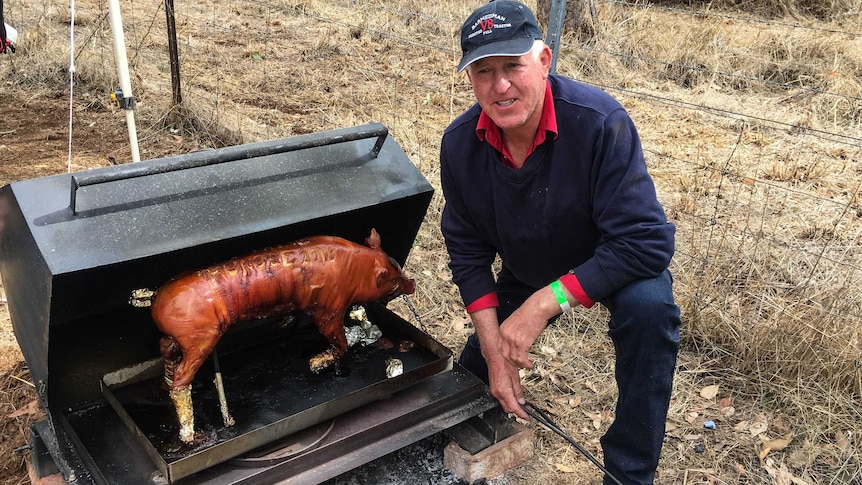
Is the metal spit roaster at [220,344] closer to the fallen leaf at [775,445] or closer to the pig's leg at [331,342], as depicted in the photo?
the pig's leg at [331,342]

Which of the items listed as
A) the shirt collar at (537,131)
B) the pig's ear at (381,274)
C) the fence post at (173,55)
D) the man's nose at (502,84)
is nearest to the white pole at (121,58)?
the fence post at (173,55)

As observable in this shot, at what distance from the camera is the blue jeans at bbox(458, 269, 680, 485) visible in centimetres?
236

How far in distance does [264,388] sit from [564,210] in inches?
54.1

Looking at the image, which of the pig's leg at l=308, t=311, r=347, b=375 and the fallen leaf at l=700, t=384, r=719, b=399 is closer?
the pig's leg at l=308, t=311, r=347, b=375

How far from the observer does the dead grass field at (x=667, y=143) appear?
320cm

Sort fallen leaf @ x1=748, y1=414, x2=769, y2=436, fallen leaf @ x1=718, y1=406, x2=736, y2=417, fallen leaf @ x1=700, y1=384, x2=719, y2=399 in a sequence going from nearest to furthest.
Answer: fallen leaf @ x1=748, y1=414, x2=769, y2=436 < fallen leaf @ x1=718, y1=406, x2=736, y2=417 < fallen leaf @ x1=700, y1=384, x2=719, y2=399

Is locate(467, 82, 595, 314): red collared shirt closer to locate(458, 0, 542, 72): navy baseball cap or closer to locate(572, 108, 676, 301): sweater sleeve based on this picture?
locate(572, 108, 676, 301): sweater sleeve

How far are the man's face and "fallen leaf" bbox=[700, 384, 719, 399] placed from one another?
1.86m

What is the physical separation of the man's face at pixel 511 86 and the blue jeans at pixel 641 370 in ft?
2.38

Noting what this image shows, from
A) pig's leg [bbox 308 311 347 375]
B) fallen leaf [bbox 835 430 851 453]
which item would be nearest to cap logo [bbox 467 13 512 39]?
pig's leg [bbox 308 311 347 375]

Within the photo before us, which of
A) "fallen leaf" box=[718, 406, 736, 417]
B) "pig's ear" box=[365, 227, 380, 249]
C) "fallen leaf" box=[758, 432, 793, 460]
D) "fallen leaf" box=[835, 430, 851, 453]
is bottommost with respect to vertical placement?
"fallen leaf" box=[718, 406, 736, 417]

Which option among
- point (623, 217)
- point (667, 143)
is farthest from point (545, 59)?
point (667, 143)

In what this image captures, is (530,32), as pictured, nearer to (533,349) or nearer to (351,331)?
(351,331)

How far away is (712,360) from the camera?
355 cm
